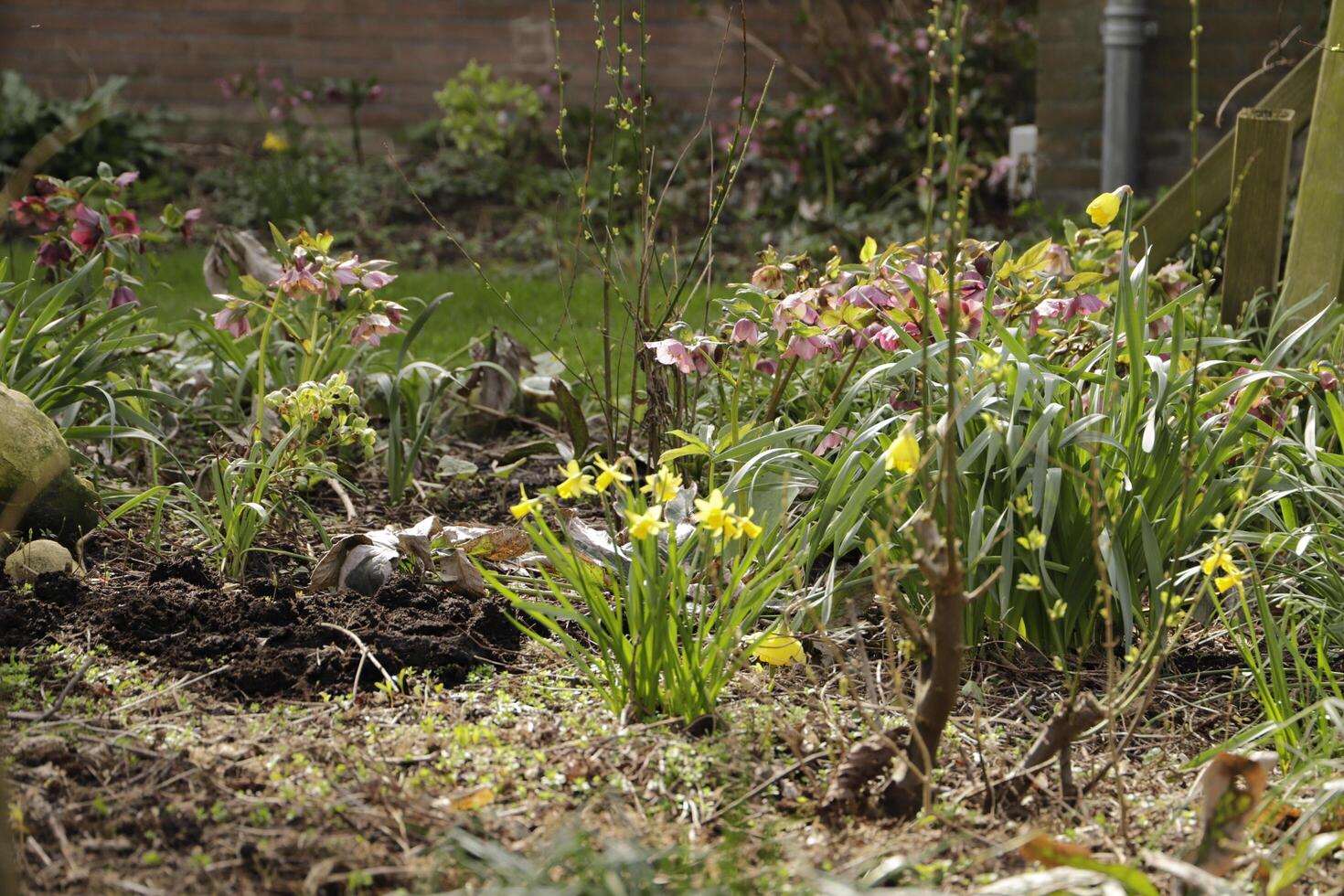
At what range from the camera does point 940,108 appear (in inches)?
325

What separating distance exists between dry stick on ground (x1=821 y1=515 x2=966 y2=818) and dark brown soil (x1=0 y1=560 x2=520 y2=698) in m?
0.71

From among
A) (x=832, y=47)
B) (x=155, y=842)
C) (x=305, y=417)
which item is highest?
(x=832, y=47)

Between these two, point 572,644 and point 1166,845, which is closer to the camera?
point 1166,845

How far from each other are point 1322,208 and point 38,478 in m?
3.06

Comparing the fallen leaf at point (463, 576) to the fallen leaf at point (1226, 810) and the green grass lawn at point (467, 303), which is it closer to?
the fallen leaf at point (1226, 810)

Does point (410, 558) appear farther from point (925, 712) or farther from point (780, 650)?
point (925, 712)

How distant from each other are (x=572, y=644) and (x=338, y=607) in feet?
1.94

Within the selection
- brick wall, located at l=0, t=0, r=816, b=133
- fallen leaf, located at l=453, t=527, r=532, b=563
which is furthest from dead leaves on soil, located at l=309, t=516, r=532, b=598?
brick wall, located at l=0, t=0, r=816, b=133

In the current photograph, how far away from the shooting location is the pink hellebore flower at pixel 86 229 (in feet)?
11.2

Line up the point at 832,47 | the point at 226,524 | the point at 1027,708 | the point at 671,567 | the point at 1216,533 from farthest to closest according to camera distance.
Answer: the point at 832,47
the point at 226,524
the point at 1216,533
the point at 1027,708
the point at 671,567

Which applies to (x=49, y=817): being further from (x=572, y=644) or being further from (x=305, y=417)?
(x=305, y=417)

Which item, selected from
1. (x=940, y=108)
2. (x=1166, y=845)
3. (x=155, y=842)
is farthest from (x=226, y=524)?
(x=940, y=108)

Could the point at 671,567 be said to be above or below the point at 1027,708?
above

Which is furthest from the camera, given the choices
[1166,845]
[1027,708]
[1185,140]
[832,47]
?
[832,47]
